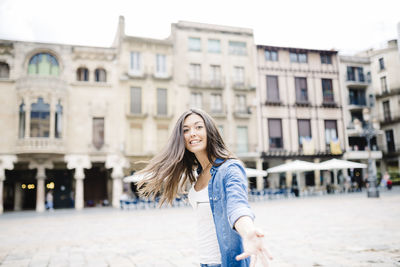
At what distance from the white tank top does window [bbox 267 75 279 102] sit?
30.0 metres

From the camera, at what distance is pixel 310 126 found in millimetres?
32188

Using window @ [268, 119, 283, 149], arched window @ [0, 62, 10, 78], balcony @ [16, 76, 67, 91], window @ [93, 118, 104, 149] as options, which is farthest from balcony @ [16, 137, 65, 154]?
window @ [268, 119, 283, 149]

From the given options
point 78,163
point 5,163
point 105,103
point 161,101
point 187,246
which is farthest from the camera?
point 161,101

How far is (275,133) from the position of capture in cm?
3116

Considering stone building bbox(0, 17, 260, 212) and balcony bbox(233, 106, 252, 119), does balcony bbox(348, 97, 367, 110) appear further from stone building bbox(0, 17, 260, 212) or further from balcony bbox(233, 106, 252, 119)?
balcony bbox(233, 106, 252, 119)

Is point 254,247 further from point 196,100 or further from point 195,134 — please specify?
Result: point 196,100

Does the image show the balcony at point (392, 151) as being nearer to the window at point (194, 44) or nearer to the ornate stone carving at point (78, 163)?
the window at point (194, 44)

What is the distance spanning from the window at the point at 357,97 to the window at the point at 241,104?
12.0 metres

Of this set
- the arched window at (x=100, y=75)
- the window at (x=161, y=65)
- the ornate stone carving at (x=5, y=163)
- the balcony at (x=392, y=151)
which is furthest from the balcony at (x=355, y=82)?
Answer: the ornate stone carving at (x=5, y=163)

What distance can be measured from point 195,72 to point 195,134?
27.9 metres

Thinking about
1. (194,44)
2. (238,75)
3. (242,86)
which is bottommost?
(242,86)

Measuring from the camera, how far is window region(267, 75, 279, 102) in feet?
104

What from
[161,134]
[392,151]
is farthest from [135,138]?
[392,151]

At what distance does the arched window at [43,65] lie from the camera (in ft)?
79.7
